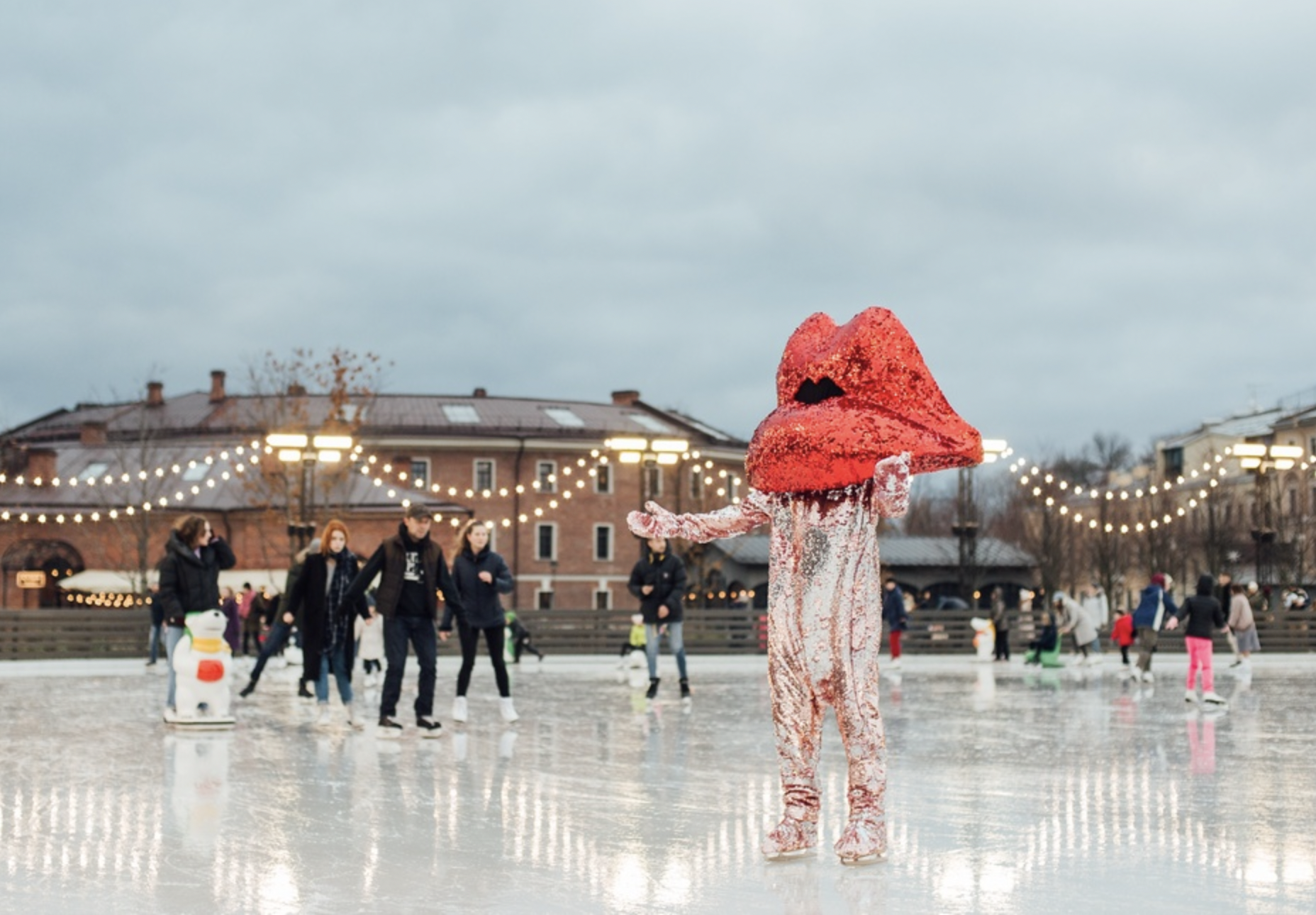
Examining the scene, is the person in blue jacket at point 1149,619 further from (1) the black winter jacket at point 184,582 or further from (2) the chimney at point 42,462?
(2) the chimney at point 42,462

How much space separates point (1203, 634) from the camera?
56.4ft

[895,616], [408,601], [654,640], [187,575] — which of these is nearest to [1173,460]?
[895,616]

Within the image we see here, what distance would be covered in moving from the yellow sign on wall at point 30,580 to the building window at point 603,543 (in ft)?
77.9

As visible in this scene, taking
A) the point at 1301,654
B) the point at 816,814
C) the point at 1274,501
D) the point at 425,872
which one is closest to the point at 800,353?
the point at 816,814

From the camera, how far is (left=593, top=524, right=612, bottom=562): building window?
6631cm

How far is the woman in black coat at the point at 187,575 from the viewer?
1322cm

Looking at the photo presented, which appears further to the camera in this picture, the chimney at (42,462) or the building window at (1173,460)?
the building window at (1173,460)

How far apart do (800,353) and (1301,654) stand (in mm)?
29387

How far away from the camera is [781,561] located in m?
7.31

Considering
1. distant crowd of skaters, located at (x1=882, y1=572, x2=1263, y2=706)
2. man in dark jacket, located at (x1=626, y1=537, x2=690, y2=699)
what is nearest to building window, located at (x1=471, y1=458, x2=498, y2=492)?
distant crowd of skaters, located at (x1=882, y1=572, x2=1263, y2=706)

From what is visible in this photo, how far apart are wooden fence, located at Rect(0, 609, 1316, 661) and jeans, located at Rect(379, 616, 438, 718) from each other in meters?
13.8

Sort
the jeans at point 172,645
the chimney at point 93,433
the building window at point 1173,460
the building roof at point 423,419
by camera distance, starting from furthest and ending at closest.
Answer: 1. the building window at point 1173,460
2. the building roof at point 423,419
3. the chimney at point 93,433
4. the jeans at point 172,645

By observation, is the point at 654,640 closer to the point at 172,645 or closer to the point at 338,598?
the point at 338,598

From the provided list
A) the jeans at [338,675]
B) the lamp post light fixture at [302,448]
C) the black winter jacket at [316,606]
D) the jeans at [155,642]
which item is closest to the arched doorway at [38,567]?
the jeans at [155,642]
